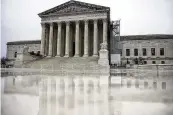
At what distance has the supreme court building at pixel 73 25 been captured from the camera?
481 inches

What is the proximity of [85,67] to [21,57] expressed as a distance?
4.52 meters

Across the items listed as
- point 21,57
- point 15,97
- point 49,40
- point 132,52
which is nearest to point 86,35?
point 49,40

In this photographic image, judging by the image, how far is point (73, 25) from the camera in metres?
13.8

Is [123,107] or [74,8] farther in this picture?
[74,8]

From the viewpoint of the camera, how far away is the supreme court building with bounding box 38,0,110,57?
12.2 meters

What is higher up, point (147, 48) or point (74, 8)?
point (74, 8)

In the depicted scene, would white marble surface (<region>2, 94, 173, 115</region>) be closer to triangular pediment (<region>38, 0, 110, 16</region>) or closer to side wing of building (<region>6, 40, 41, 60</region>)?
triangular pediment (<region>38, 0, 110, 16</region>)

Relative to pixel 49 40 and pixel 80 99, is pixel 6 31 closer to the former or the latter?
pixel 80 99

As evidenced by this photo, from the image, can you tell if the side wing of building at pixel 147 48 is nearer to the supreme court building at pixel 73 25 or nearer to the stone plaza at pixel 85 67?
the stone plaza at pixel 85 67

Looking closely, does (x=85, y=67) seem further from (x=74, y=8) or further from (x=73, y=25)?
(x=73, y=25)

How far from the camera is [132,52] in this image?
17.0 m

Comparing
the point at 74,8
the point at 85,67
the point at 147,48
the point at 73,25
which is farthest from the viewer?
the point at 147,48

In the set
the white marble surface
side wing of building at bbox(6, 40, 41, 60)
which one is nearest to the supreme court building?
side wing of building at bbox(6, 40, 41, 60)

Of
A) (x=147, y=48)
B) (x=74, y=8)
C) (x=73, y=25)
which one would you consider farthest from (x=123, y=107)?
(x=147, y=48)
